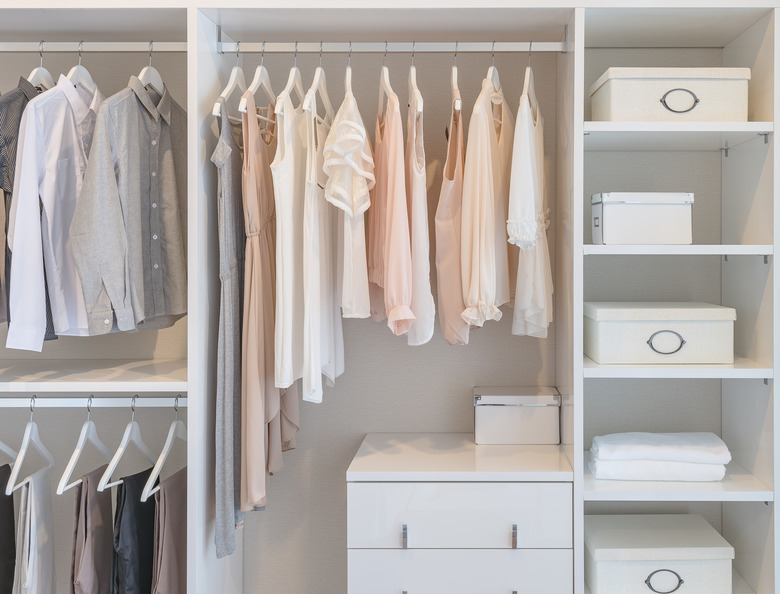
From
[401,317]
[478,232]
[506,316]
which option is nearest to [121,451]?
[401,317]

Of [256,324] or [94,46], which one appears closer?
[256,324]

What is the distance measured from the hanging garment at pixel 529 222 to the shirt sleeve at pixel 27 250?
4.39 feet

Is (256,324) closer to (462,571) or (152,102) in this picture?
(152,102)

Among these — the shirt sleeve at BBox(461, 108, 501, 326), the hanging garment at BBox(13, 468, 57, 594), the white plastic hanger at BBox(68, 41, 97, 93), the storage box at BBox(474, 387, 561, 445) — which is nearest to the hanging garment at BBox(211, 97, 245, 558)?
the white plastic hanger at BBox(68, 41, 97, 93)

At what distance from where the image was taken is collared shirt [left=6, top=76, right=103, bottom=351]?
5.98 feet

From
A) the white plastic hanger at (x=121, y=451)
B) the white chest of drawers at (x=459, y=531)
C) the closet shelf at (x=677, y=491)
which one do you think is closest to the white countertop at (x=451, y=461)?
the white chest of drawers at (x=459, y=531)

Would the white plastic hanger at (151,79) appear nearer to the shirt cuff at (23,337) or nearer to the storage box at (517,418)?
the shirt cuff at (23,337)

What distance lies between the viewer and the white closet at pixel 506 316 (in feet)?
6.33

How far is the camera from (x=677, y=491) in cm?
194

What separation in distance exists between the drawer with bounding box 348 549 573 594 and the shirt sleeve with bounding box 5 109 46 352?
112 cm

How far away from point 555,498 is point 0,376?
5.74ft

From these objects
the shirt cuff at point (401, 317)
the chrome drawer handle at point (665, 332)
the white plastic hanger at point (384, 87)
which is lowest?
the chrome drawer handle at point (665, 332)

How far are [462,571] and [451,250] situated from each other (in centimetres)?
96

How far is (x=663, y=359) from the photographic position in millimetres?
2000
